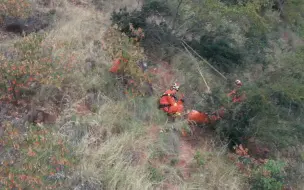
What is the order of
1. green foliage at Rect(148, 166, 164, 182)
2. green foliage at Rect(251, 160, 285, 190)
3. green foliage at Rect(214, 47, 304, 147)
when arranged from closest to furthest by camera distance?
green foliage at Rect(148, 166, 164, 182), green foliage at Rect(251, 160, 285, 190), green foliage at Rect(214, 47, 304, 147)

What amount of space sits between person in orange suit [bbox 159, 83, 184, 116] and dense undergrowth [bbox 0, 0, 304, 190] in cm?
16

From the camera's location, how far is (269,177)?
5770 millimetres

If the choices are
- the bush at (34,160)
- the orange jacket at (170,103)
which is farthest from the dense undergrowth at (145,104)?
the orange jacket at (170,103)

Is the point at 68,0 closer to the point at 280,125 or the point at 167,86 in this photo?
the point at 167,86

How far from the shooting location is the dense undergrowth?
16.9 ft

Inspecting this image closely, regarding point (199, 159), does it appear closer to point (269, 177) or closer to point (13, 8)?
point (269, 177)

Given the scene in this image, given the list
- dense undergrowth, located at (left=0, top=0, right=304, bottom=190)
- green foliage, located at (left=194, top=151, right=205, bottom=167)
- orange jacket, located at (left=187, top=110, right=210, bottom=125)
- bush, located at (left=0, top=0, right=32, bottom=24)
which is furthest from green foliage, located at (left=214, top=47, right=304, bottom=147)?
bush, located at (left=0, top=0, right=32, bottom=24)

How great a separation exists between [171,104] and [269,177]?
6.98 feet

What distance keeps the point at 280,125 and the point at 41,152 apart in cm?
377

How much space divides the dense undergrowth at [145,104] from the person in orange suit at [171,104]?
0.51 feet

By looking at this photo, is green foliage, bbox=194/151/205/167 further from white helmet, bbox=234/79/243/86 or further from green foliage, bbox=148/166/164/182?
white helmet, bbox=234/79/243/86

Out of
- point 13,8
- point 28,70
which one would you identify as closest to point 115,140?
point 28,70

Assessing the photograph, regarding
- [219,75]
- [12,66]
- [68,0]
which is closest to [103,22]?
[68,0]

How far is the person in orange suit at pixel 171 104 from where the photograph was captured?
23.1 ft
